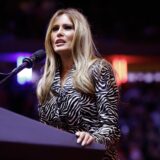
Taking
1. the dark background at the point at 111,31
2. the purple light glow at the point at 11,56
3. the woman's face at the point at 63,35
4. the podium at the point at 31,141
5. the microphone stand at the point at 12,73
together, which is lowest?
the podium at the point at 31,141

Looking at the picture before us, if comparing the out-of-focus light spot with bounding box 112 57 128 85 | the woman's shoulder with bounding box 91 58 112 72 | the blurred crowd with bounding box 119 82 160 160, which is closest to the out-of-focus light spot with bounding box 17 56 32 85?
the woman's shoulder with bounding box 91 58 112 72

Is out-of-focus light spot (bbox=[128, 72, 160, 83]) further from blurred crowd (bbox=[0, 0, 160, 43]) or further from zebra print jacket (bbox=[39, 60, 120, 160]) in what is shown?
zebra print jacket (bbox=[39, 60, 120, 160])

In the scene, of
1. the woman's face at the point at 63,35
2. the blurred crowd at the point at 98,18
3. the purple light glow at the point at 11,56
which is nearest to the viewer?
the woman's face at the point at 63,35

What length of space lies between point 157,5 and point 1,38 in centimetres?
189

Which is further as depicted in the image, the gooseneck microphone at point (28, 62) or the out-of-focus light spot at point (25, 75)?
the out-of-focus light spot at point (25, 75)

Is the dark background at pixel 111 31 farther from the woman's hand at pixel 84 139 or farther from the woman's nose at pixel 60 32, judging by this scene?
the woman's hand at pixel 84 139

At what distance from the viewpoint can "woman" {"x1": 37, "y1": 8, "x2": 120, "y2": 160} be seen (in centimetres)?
162

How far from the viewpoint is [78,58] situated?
1.74 meters

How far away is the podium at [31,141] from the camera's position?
4.00ft

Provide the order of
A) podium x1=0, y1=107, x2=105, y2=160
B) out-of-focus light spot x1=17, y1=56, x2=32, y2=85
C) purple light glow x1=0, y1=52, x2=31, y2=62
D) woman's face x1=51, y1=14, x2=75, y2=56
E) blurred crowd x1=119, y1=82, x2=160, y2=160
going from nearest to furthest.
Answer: podium x1=0, y1=107, x2=105, y2=160, woman's face x1=51, y1=14, x2=75, y2=56, out-of-focus light spot x1=17, y1=56, x2=32, y2=85, blurred crowd x1=119, y1=82, x2=160, y2=160, purple light glow x1=0, y1=52, x2=31, y2=62

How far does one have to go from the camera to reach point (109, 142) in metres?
1.54

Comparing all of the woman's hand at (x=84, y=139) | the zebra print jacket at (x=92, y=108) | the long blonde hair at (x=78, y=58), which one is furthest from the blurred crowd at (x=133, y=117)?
the woman's hand at (x=84, y=139)

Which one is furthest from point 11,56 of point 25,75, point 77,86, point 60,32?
point 77,86

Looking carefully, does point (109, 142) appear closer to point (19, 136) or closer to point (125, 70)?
point (19, 136)
